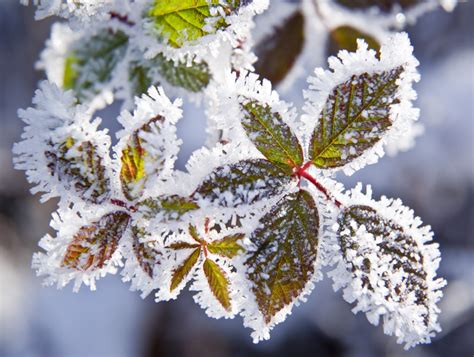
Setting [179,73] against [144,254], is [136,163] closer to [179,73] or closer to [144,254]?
[144,254]

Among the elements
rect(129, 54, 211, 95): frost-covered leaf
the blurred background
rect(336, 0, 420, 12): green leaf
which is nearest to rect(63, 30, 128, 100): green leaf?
rect(129, 54, 211, 95): frost-covered leaf

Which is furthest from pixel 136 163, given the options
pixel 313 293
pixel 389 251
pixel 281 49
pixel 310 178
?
pixel 313 293

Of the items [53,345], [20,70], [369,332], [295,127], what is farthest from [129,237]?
[20,70]

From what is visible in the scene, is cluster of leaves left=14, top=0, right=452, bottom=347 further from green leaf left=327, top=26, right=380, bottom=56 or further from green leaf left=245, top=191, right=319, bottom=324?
green leaf left=327, top=26, right=380, bottom=56

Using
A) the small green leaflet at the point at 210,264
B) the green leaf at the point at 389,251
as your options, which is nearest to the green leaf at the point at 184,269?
the small green leaflet at the point at 210,264

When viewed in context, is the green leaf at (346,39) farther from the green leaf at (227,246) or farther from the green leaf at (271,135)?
the green leaf at (227,246)

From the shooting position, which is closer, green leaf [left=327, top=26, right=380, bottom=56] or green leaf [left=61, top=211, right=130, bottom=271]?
green leaf [left=61, top=211, right=130, bottom=271]
